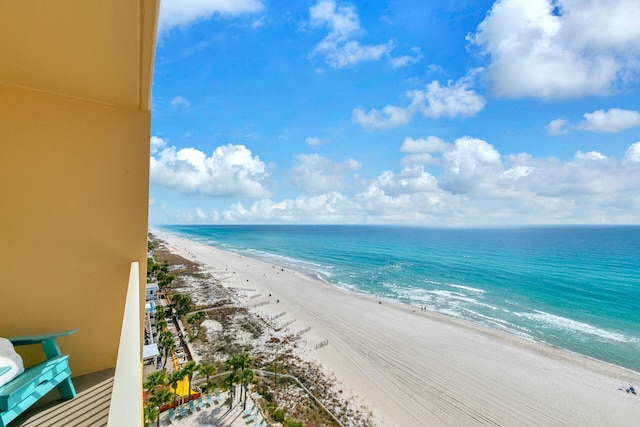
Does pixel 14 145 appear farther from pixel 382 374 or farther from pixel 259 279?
pixel 259 279

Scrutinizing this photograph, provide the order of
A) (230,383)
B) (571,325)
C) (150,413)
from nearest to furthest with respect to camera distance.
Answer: (150,413) → (230,383) → (571,325)

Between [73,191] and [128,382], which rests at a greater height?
[73,191]

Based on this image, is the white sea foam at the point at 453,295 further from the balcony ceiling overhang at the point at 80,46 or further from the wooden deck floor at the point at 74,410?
the balcony ceiling overhang at the point at 80,46

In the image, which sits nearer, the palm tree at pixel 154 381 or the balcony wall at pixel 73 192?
the balcony wall at pixel 73 192

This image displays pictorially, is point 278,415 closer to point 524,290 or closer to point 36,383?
point 36,383

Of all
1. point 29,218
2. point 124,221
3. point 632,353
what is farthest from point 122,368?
point 632,353

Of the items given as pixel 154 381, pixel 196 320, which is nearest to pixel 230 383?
pixel 154 381

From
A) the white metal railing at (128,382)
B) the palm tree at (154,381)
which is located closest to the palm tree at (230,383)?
the palm tree at (154,381)
